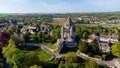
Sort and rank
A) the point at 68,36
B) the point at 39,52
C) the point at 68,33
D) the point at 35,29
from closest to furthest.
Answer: the point at 39,52 < the point at 68,36 < the point at 68,33 < the point at 35,29

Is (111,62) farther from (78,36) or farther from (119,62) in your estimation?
(78,36)


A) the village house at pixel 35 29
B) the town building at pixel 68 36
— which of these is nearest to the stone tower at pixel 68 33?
the town building at pixel 68 36

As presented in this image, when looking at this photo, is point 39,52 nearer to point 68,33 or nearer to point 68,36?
point 68,36

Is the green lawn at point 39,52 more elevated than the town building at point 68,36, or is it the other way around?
the town building at point 68,36

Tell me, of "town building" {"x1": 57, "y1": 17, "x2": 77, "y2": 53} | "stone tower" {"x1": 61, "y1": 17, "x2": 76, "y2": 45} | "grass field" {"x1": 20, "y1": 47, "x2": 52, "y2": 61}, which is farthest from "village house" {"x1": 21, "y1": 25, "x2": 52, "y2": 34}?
"grass field" {"x1": 20, "y1": 47, "x2": 52, "y2": 61}

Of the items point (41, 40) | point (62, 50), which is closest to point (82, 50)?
point (62, 50)

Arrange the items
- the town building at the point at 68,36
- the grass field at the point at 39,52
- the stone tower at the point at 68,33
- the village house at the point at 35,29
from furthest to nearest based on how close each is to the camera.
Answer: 1. the village house at the point at 35,29
2. the stone tower at the point at 68,33
3. the town building at the point at 68,36
4. the grass field at the point at 39,52

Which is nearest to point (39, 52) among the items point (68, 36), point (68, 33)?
point (68, 36)

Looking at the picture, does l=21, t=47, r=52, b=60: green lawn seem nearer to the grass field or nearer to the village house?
the grass field

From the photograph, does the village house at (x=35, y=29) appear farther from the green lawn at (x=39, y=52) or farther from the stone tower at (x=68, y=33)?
the green lawn at (x=39, y=52)

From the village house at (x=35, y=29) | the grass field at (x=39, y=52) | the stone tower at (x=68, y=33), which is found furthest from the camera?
the village house at (x=35, y=29)

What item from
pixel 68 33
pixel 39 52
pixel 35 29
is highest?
pixel 68 33

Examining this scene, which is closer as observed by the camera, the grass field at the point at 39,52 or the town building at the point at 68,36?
the grass field at the point at 39,52
